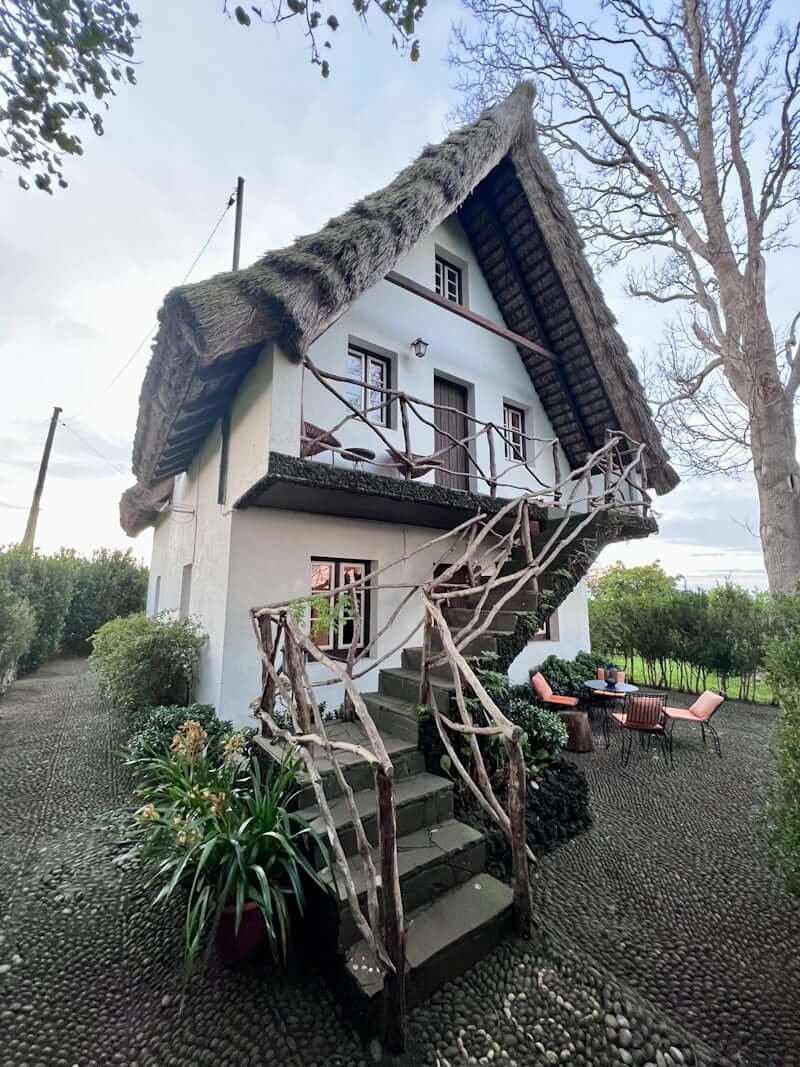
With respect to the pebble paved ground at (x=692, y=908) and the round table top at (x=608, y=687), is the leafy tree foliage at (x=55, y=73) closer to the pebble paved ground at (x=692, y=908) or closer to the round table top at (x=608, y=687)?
the pebble paved ground at (x=692, y=908)

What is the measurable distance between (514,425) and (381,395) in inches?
125

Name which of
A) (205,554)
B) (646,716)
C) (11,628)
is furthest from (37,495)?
(646,716)

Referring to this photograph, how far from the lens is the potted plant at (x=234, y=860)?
2.18 metres

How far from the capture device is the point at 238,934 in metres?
2.18

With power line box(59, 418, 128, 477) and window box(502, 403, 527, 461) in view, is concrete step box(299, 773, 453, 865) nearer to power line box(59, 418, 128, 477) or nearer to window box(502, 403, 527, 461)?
window box(502, 403, 527, 461)

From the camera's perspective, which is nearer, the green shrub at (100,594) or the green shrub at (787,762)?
the green shrub at (787,762)

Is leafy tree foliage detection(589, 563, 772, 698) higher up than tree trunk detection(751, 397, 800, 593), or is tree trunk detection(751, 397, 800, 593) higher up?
tree trunk detection(751, 397, 800, 593)

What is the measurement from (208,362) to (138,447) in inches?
168

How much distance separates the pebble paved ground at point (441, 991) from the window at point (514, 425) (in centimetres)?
597

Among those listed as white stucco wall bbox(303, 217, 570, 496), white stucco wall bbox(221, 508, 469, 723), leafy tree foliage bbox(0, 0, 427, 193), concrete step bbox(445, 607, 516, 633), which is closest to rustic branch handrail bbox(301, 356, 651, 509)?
white stucco wall bbox(303, 217, 570, 496)

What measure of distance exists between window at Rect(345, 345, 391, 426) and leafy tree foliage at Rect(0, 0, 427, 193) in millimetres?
3744

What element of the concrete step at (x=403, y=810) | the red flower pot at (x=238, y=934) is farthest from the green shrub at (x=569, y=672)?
the red flower pot at (x=238, y=934)

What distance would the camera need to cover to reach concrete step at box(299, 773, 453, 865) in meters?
2.61

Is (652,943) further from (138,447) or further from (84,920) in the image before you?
(138,447)
